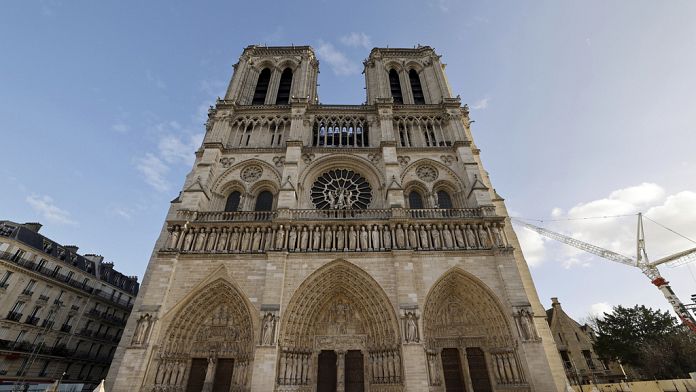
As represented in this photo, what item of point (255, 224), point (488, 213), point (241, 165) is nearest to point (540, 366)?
point (488, 213)

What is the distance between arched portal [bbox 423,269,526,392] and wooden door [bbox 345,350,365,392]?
244 cm

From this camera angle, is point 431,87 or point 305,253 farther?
point 431,87

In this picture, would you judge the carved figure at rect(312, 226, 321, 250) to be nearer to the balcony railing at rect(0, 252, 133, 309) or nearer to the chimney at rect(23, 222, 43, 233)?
the balcony railing at rect(0, 252, 133, 309)

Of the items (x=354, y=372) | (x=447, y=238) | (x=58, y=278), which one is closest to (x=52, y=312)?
(x=58, y=278)

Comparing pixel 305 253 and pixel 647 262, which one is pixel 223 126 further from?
pixel 647 262

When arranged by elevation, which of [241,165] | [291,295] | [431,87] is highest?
[431,87]

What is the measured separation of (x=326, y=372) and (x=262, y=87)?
58.8ft

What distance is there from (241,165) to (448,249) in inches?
429

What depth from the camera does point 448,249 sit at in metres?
12.4

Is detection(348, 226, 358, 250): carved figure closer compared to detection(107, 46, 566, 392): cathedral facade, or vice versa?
detection(107, 46, 566, 392): cathedral facade

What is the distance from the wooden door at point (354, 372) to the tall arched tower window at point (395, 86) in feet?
50.5

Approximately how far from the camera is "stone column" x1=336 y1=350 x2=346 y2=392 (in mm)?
10797

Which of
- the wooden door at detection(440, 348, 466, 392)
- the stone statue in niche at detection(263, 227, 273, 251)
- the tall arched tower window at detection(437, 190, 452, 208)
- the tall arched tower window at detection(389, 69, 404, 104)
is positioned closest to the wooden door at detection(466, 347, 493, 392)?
the wooden door at detection(440, 348, 466, 392)

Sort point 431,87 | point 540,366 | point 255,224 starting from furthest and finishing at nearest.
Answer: point 431,87, point 255,224, point 540,366
